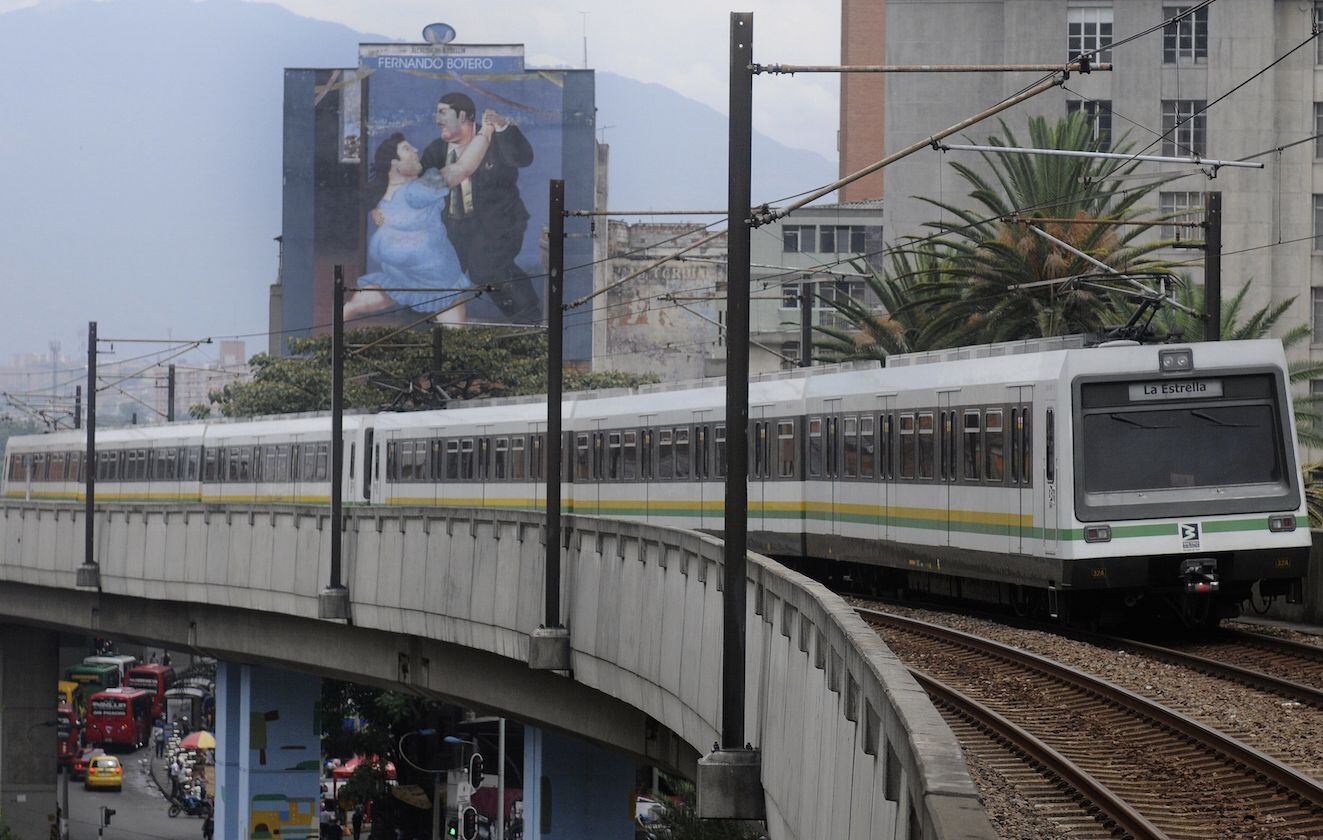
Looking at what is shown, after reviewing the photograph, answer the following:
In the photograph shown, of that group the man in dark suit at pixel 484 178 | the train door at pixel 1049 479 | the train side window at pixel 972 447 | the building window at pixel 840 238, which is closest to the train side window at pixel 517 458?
the train side window at pixel 972 447

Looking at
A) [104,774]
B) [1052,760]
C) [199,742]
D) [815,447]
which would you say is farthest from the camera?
[104,774]

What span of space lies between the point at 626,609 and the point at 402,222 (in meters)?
118

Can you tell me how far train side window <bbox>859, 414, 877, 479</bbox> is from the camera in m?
26.7

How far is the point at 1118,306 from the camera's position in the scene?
39.0 metres

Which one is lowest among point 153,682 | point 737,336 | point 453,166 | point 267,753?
point 153,682

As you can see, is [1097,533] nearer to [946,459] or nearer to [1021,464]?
[1021,464]

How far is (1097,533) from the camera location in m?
20.7

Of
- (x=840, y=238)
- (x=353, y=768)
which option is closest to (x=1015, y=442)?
(x=353, y=768)

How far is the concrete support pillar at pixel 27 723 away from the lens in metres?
60.3

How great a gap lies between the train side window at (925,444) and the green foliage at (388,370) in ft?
180

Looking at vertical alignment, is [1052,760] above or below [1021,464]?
below

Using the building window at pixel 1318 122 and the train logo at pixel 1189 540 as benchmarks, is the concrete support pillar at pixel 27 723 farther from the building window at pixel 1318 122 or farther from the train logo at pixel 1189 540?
the train logo at pixel 1189 540

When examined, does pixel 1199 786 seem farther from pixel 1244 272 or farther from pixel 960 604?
pixel 1244 272

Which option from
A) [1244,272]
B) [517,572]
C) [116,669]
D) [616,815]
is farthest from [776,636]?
[116,669]
